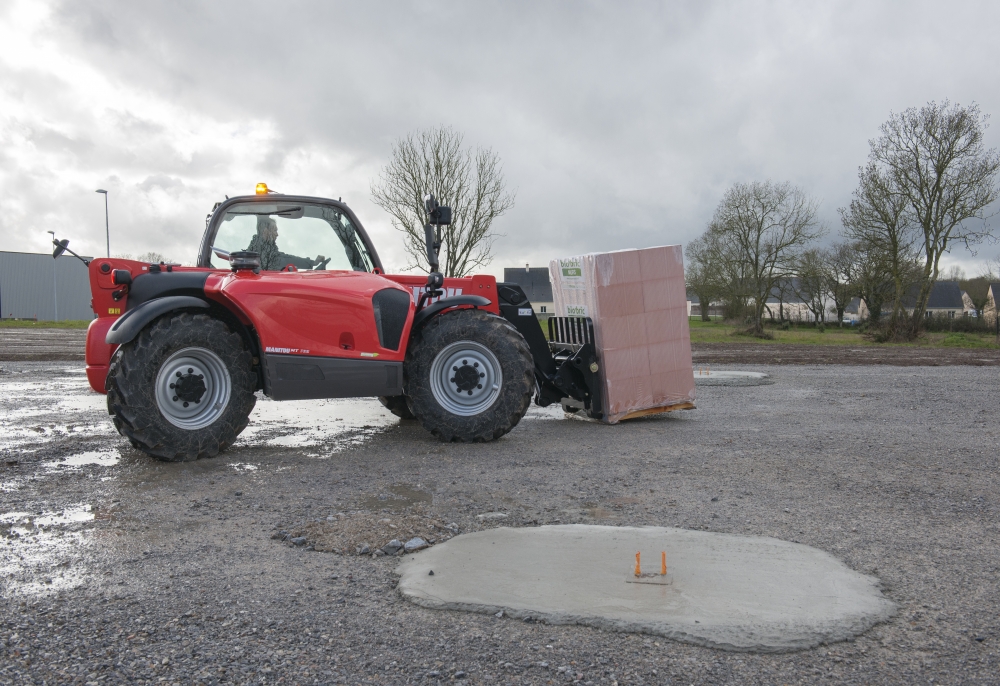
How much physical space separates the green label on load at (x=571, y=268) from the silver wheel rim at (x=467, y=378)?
1.89 meters

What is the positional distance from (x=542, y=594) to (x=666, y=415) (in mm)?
5745

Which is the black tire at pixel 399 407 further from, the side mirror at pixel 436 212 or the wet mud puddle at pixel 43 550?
the wet mud puddle at pixel 43 550

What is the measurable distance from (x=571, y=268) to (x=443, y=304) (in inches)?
79.0

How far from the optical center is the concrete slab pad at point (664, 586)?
2.85 metres

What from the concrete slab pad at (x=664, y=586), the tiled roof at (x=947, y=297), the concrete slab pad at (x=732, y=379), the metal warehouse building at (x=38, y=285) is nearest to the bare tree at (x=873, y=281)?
the concrete slab pad at (x=732, y=379)

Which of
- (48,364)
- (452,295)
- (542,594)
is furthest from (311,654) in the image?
(48,364)

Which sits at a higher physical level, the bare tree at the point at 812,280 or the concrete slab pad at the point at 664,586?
the bare tree at the point at 812,280

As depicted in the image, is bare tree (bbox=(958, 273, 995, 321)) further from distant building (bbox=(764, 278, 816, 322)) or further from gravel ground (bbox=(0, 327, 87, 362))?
gravel ground (bbox=(0, 327, 87, 362))

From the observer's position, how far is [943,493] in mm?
4938

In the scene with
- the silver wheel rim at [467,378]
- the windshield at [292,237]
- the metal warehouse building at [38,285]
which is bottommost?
the silver wheel rim at [467,378]

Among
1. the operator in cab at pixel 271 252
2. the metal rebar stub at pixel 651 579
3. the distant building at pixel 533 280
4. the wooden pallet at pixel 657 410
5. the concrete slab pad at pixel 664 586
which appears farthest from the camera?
the distant building at pixel 533 280

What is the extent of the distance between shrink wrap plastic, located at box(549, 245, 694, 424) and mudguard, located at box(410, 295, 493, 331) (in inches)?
57.5

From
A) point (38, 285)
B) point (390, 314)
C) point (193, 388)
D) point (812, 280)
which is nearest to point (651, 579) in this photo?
point (390, 314)

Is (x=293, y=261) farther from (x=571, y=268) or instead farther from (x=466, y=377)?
(x=571, y=268)
